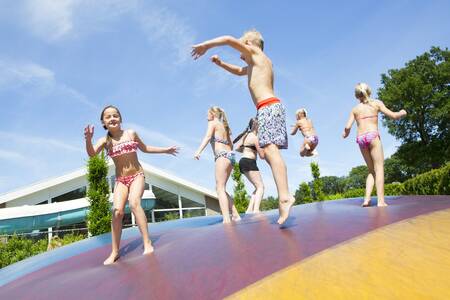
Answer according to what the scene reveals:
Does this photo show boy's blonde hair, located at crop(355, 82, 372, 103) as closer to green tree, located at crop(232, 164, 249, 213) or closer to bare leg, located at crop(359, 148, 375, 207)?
bare leg, located at crop(359, 148, 375, 207)

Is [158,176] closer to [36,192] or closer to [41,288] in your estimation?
[36,192]

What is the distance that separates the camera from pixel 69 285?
2904 millimetres

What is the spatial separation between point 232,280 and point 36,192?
2369cm

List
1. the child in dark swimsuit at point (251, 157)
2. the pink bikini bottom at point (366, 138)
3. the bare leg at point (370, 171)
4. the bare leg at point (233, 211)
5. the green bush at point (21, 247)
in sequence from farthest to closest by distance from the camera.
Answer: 1. the green bush at point (21, 247)
2. the child in dark swimsuit at point (251, 157)
3. the bare leg at point (233, 211)
4. the bare leg at point (370, 171)
5. the pink bikini bottom at point (366, 138)

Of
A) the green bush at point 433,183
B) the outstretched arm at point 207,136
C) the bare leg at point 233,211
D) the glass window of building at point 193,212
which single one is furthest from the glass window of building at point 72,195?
the outstretched arm at point 207,136

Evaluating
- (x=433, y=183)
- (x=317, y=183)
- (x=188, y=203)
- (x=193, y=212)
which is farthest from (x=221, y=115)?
(x=188, y=203)

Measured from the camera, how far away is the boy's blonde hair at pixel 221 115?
568 cm

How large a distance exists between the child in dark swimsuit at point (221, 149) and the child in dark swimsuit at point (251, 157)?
3.90 feet

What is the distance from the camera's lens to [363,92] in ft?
16.7

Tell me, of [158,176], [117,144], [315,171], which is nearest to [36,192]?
[158,176]

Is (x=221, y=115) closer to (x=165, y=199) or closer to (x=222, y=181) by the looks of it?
(x=222, y=181)

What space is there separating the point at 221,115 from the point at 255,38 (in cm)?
189

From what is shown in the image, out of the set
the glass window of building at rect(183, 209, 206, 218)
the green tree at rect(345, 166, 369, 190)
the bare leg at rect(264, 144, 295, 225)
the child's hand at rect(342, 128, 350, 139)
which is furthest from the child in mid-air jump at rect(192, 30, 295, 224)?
the green tree at rect(345, 166, 369, 190)

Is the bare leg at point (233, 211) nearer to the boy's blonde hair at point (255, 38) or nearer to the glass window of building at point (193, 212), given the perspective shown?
the boy's blonde hair at point (255, 38)
